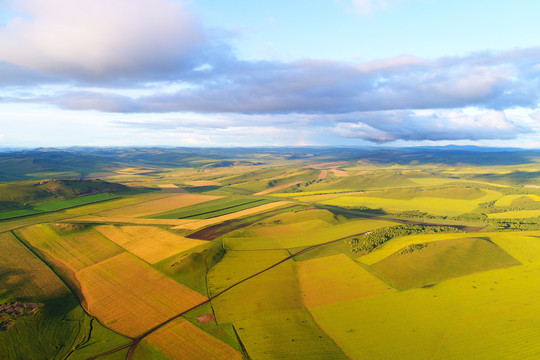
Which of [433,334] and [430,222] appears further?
[430,222]

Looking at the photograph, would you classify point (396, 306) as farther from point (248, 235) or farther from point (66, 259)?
point (66, 259)

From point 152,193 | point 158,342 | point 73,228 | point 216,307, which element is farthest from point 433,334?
point 152,193

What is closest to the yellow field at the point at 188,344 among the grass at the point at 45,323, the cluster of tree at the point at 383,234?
the grass at the point at 45,323

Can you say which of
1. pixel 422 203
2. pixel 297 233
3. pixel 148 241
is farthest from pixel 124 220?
pixel 422 203

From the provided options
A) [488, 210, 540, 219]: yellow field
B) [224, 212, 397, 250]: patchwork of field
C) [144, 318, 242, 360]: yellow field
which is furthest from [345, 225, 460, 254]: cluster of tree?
[144, 318, 242, 360]: yellow field

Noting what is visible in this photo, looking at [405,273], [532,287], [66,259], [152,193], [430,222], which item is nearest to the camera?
[532,287]

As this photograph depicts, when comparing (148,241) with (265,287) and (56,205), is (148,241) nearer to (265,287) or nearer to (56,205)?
(265,287)

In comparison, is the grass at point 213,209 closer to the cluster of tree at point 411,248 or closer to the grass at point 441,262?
the cluster of tree at point 411,248
